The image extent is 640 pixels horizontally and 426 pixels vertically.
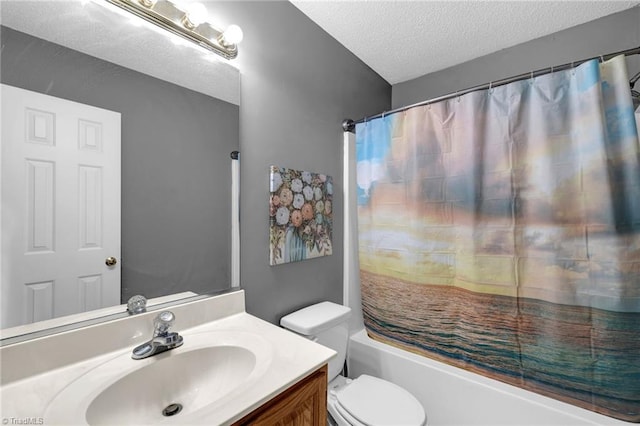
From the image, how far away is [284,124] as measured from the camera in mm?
1468

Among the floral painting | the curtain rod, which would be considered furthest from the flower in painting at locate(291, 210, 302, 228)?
the curtain rod

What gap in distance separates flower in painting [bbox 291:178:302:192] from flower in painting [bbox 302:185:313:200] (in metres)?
0.04

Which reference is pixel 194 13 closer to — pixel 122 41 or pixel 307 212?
pixel 122 41

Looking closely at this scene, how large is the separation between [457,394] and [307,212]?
1310mm

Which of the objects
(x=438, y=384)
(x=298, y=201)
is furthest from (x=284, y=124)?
(x=438, y=384)

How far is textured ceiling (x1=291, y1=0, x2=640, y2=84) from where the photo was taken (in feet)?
4.92

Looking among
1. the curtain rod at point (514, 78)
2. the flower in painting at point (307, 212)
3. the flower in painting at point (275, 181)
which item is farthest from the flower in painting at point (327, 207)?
the curtain rod at point (514, 78)

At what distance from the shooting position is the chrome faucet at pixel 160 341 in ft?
2.77

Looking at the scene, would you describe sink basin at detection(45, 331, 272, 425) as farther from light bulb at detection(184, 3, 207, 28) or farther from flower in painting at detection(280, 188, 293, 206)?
light bulb at detection(184, 3, 207, 28)

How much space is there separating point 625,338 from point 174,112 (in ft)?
7.03

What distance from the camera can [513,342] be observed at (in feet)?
4.72

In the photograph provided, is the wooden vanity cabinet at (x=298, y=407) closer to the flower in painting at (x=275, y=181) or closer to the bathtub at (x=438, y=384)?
the flower in painting at (x=275, y=181)

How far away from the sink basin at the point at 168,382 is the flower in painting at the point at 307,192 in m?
0.82

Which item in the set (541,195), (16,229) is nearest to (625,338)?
(541,195)
